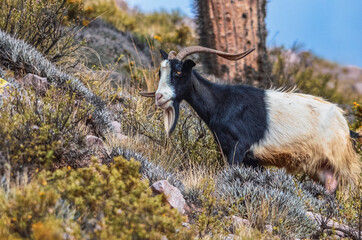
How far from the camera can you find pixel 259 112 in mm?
5203

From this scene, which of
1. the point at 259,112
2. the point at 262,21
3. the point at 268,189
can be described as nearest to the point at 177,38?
the point at 262,21

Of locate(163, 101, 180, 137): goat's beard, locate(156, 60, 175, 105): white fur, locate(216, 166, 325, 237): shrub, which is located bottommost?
locate(216, 166, 325, 237): shrub

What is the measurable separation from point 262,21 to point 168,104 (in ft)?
15.8

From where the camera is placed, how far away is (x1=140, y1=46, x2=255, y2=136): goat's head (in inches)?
192

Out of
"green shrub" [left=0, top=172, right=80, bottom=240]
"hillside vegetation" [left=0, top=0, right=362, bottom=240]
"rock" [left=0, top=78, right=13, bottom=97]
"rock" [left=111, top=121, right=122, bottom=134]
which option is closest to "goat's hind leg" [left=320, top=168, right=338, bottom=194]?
"hillside vegetation" [left=0, top=0, right=362, bottom=240]

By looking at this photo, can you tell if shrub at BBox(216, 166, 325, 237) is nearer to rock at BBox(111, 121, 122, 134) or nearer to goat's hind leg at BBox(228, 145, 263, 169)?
goat's hind leg at BBox(228, 145, 263, 169)

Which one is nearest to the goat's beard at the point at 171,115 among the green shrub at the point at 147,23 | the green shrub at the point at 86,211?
the green shrub at the point at 86,211

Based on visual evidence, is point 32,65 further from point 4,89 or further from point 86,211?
point 86,211

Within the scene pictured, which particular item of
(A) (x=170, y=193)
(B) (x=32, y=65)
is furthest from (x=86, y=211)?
(B) (x=32, y=65)

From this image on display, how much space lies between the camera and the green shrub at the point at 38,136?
3609 mm

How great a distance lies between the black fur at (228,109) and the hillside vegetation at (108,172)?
1.11ft

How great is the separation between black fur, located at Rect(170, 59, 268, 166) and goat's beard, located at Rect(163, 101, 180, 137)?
9cm

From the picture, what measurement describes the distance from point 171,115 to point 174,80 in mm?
403

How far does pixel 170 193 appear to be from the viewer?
4051mm
